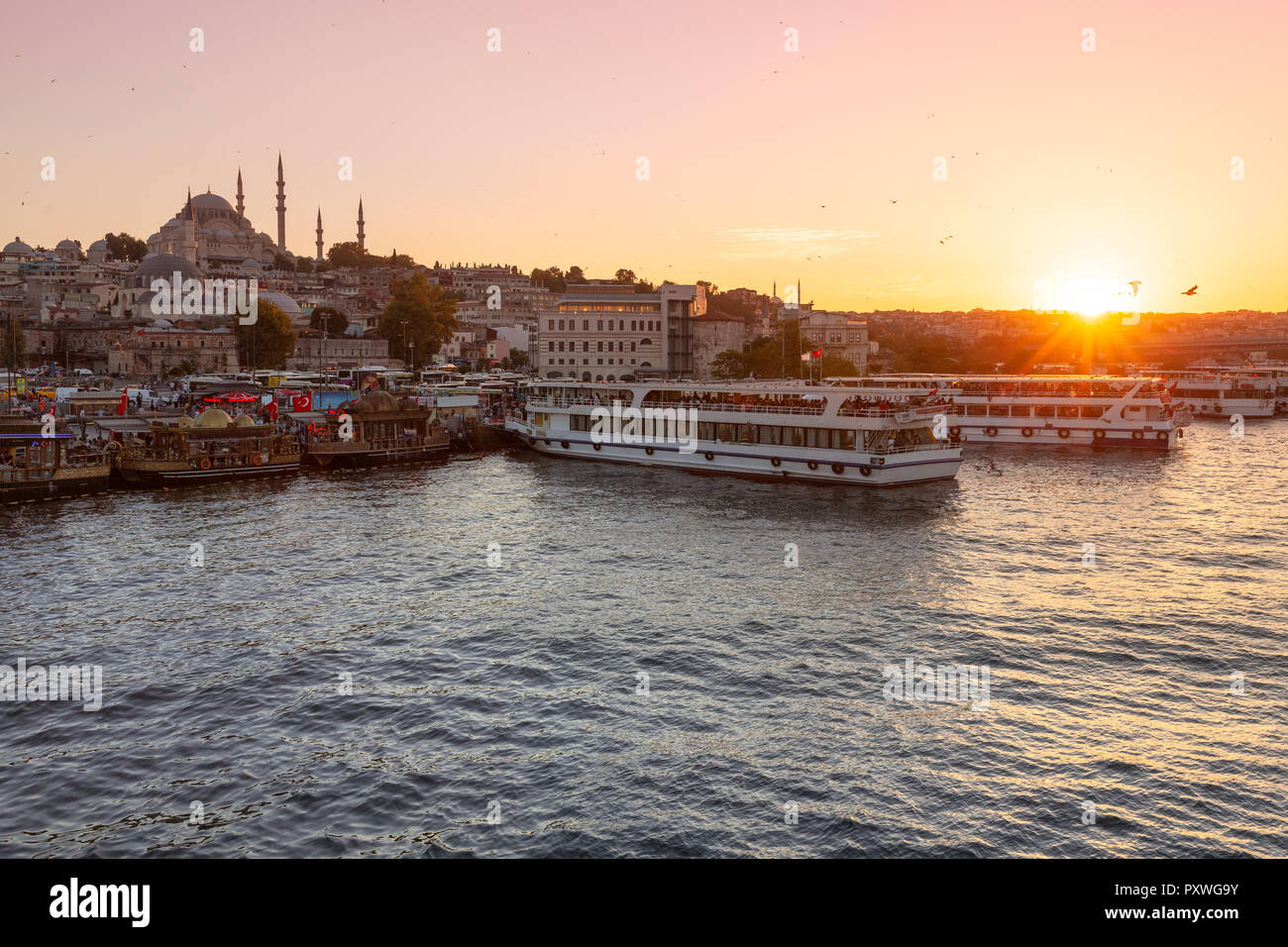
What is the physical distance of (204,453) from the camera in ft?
166

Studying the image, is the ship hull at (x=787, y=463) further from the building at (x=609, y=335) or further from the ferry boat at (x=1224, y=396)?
the ferry boat at (x=1224, y=396)

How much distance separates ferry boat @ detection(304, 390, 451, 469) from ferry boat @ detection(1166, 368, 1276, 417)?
3212 inches

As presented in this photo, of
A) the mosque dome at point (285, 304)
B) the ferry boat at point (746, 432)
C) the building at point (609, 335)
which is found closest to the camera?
the ferry boat at point (746, 432)

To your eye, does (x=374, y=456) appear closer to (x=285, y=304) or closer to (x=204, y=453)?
(x=204, y=453)

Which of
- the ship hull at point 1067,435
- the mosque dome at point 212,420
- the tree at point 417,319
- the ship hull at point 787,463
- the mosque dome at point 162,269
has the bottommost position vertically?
the ship hull at point 787,463

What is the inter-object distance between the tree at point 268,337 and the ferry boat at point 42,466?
70.0 m

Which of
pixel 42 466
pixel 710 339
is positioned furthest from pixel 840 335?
pixel 42 466

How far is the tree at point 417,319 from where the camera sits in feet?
401

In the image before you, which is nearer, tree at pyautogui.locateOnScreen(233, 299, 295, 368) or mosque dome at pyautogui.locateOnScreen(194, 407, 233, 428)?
mosque dome at pyautogui.locateOnScreen(194, 407, 233, 428)

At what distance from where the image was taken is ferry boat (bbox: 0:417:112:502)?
43594mm

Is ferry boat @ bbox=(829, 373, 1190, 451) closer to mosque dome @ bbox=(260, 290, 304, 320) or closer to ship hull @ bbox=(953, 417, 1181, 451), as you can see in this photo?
ship hull @ bbox=(953, 417, 1181, 451)

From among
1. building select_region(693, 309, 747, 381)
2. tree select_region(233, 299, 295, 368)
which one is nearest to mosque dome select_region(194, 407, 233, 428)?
tree select_region(233, 299, 295, 368)

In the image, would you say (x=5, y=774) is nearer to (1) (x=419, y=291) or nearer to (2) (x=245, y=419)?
(2) (x=245, y=419)

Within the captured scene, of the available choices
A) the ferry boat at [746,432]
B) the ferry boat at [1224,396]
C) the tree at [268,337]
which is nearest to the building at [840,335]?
the ferry boat at [1224,396]
